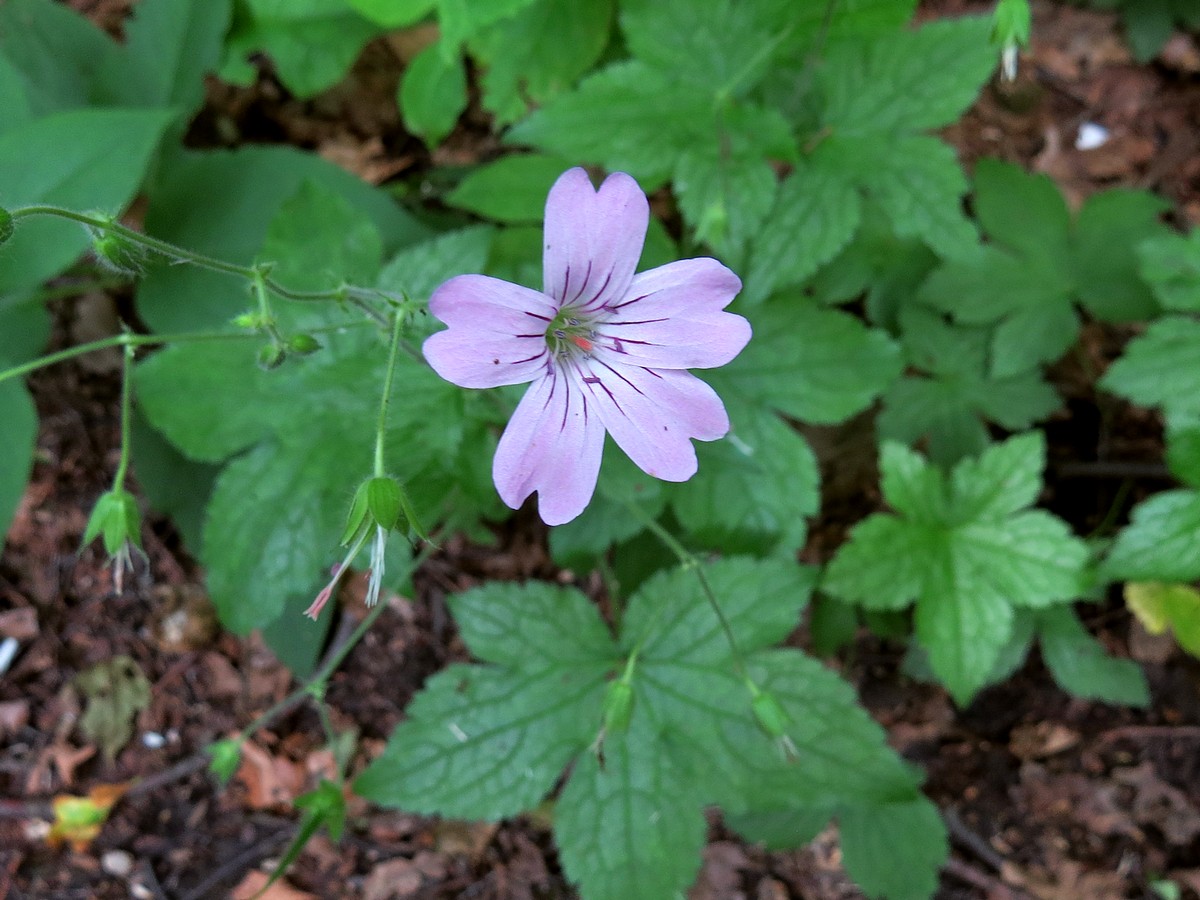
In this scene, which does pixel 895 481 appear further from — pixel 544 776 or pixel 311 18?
pixel 311 18

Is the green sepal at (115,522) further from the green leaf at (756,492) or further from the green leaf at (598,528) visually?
the green leaf at (756,492)

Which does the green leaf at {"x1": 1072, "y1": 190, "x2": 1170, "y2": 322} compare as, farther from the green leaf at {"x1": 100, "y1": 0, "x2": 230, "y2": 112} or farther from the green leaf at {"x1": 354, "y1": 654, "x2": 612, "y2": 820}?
the green leaf at {"x1": 100, "y1": 0, "x2": 230, "y2": 112}

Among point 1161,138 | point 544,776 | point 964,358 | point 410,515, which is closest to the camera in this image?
point 410,515

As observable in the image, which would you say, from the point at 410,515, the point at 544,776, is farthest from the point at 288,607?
the point at 410,515

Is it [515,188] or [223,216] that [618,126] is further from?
[223,216]

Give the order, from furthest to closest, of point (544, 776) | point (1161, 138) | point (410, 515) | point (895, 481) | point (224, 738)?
1. point (1161, 138)
2. point (224, 738)
3. point (895, 481)
4. point (544, 776)
5. point (410, 515)

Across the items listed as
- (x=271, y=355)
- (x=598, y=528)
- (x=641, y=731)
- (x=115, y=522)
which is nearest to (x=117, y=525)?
(x=115, y=522)

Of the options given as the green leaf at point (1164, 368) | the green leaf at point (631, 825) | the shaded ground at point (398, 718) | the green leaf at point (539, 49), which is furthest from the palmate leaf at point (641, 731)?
the green leaf at point (539, 49)

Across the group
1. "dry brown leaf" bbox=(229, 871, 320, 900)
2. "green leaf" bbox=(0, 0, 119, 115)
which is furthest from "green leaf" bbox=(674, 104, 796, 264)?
"dry brown leaf" bbox=(229, 871, 320, 900)
